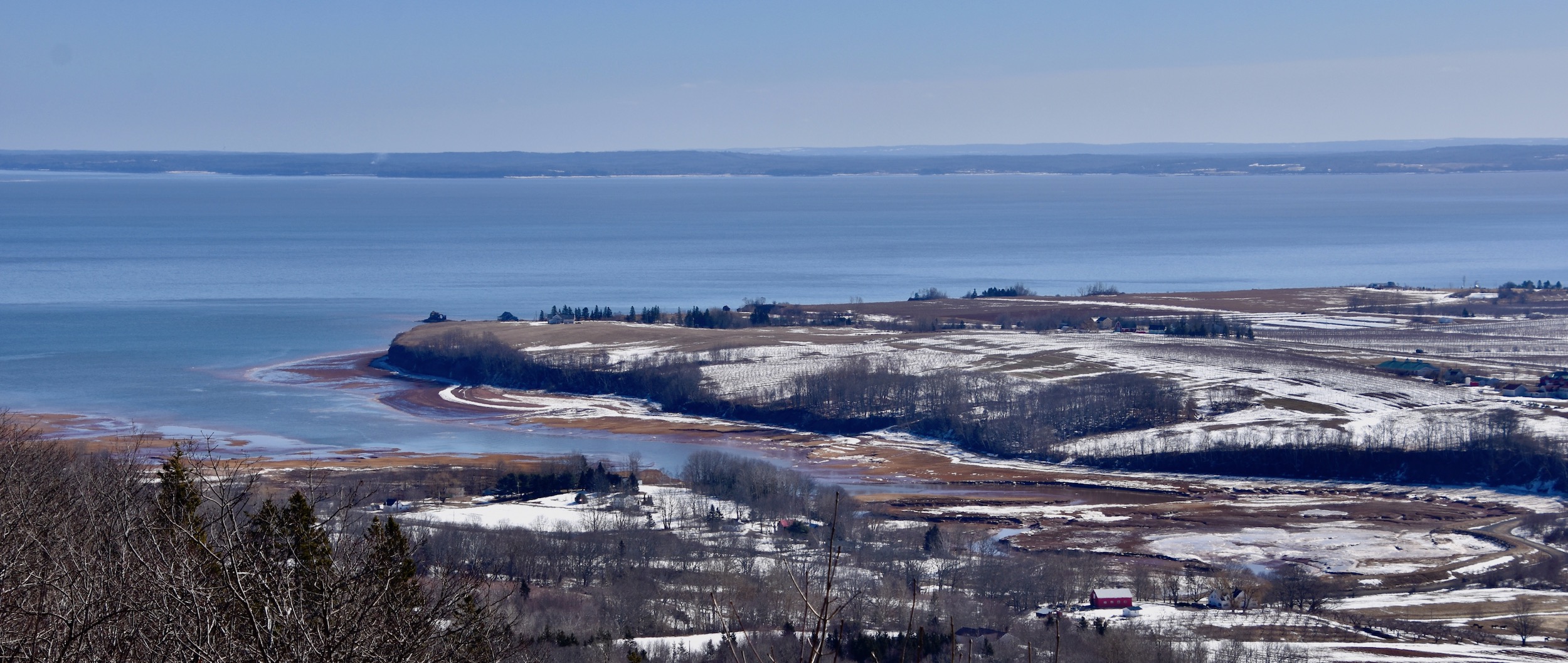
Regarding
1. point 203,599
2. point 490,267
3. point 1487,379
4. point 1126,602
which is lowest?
point 1126,602

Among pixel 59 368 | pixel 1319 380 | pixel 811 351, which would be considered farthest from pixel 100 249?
pixel 1319 380

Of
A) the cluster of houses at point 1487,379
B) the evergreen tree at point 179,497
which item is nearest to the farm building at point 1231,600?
the evergreen tree at point 179,497

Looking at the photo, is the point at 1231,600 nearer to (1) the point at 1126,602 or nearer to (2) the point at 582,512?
(1) the point at 1126,602

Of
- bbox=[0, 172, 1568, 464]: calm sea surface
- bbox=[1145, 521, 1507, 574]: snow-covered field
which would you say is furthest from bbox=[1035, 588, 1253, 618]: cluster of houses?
bbox=[0, 172, 1568, 464]: calm sea surface

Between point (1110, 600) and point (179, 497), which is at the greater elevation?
point (179, 497)

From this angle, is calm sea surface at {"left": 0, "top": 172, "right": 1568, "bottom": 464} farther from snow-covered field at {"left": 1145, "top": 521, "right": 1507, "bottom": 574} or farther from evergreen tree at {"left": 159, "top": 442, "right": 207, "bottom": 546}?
evergreen tree at {"left": 159, "top": 442, "right": 207, "bottom": 546}

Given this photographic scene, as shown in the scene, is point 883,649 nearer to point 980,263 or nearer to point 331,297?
point 331,297

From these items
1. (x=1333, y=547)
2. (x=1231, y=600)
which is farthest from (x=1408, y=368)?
(x=1231, y=600)
